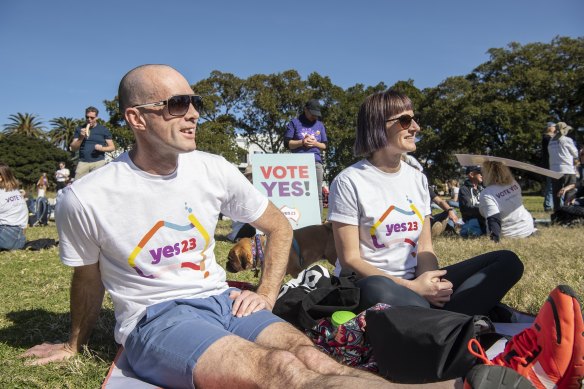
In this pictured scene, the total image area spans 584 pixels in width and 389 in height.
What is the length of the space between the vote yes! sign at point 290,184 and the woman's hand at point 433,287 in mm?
4879

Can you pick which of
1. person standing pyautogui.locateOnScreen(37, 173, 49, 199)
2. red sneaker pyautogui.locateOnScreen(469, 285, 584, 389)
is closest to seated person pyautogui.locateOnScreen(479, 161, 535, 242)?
red sneaker pyautogui.locateOnScreen(469, 285, 584, 389)

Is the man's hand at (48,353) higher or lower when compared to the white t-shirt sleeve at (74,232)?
lower

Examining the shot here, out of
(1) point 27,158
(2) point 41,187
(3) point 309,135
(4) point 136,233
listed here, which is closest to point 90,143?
(3) point 309,135

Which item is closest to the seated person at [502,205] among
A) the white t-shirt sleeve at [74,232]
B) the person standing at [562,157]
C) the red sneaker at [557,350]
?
the person standing at [562,157]

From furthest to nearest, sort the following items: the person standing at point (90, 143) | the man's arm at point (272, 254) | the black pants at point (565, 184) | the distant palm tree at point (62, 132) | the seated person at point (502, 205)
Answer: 1. the distant palm tree at point (62, 132)
2. the black pants at point (565, 184)
3. the person standing at point (90, 143)
4. the seated person at point (502, 205)
5. the man's arm at point (272, 254)

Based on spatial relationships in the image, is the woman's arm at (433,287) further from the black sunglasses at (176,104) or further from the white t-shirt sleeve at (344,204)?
the black sunglasses at (176,104)

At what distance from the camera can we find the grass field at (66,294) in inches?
105

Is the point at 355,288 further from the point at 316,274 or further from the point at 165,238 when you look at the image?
the point at 165,238

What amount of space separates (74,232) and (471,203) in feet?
25.4

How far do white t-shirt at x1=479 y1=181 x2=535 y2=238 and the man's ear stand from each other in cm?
590

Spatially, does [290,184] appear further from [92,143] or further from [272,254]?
[272,254]

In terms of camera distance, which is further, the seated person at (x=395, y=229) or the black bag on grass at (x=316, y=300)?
the seated person at (x=395, y=229)

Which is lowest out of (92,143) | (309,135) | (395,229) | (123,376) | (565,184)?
(123,376)

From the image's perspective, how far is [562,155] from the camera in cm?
1116
